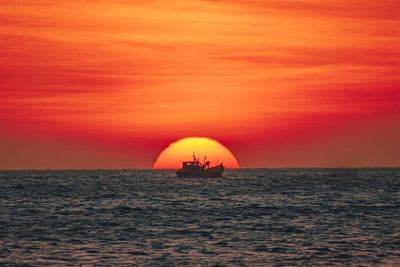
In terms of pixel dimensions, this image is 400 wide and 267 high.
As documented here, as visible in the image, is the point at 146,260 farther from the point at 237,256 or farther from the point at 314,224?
the point at 314,224

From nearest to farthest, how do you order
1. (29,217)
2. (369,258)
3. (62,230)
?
(369,258)
(62,230)
(29,217)

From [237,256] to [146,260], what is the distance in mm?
5594

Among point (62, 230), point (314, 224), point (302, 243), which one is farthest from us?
point (314, 224)

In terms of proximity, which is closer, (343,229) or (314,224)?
(343,229)

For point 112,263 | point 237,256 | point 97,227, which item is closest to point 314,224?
point 97,227

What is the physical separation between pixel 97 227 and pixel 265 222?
612 inches

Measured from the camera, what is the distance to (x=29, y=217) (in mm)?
80938

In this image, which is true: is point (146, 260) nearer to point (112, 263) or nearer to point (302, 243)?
point (112, 263)

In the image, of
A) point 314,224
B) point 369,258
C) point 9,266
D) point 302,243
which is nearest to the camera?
point 9,266

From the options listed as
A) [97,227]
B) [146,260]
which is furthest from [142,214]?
[146,260]

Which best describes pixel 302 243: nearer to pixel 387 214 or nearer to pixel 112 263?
pixel 112 263

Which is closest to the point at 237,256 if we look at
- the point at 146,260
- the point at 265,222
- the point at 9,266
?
the point at 146,260

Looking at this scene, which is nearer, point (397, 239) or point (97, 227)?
point (397, 239)

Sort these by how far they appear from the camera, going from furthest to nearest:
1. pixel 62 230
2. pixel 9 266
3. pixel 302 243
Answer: pixel 62 230 → pixel 302 243 → pixel 9 266
